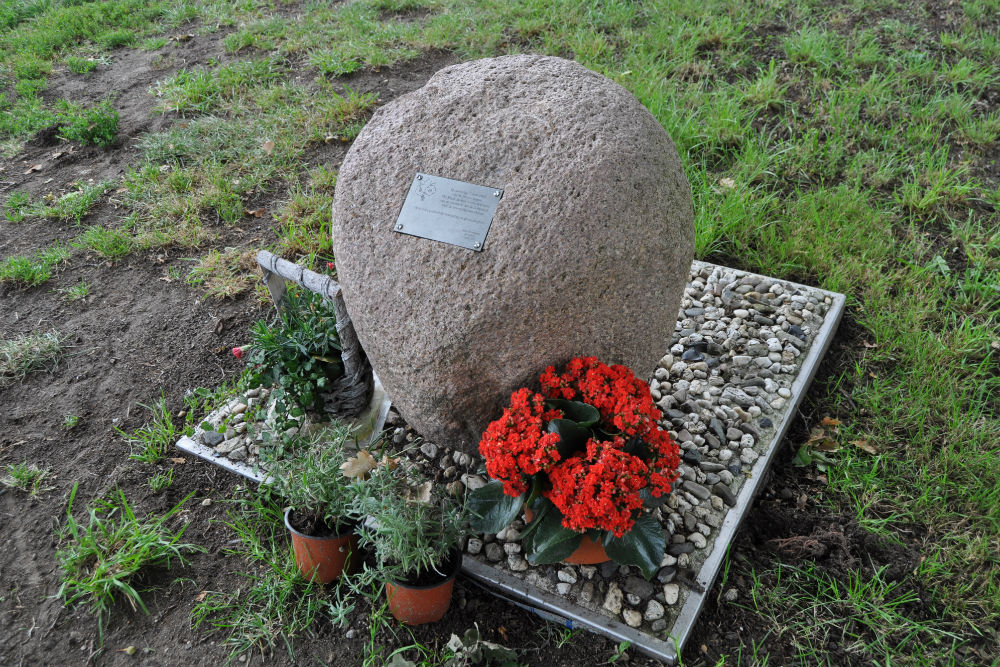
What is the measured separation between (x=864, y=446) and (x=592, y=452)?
59.0 inches

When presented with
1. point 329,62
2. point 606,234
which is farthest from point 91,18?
point 606,234

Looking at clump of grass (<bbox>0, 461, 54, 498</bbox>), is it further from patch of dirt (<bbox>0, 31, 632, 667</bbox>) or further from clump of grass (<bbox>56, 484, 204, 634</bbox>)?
clump of grass (<bbox>56, 484, 204, 634</bbox>)

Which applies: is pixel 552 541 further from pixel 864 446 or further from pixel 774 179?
pixel 774 179

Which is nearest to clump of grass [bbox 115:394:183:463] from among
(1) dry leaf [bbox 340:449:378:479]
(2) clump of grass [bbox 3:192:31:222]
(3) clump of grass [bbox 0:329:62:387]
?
(3) clump of grass [bbox 0:329:62:387]

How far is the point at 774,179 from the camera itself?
4.16 meters

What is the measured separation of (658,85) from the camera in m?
4.60

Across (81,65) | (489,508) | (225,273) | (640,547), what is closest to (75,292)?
(225,273)

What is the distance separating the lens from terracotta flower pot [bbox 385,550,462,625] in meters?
2.22

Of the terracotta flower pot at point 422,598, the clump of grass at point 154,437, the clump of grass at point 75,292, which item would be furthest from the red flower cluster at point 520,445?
the clump of grass at point 75,292

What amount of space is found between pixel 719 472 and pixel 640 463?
2.62 feet

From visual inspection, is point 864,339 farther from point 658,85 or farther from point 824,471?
point 658,85

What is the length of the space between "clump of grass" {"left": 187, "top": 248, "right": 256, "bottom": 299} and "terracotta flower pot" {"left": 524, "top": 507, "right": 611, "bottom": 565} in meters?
2.36

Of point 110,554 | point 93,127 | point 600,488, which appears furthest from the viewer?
point 93,127

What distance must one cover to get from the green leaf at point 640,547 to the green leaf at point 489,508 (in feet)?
1.13
